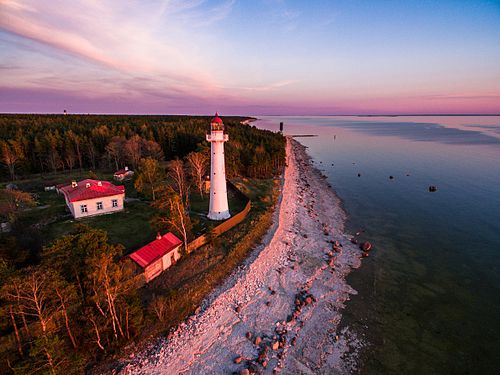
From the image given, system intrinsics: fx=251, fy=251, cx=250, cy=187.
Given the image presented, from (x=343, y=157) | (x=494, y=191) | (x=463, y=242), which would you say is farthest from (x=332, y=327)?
(x=343, y=157)

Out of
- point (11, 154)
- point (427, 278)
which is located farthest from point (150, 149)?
point (427, 278)

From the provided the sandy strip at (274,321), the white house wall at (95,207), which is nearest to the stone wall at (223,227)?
the sandy strip at (274,321)

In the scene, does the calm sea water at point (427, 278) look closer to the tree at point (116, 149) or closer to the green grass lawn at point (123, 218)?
the green grass lawn at point (123, 218)

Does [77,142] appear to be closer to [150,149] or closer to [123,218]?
[150,149]

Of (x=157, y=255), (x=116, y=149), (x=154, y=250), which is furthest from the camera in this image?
(x=116, y=149)

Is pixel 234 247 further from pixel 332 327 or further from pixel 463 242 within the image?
pixel 463 242

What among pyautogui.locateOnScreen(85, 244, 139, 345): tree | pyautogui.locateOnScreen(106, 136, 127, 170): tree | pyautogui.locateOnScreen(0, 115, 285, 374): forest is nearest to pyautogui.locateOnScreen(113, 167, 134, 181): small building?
pyautogui.locateOnScreen(106, 136, 127, 170): tree
